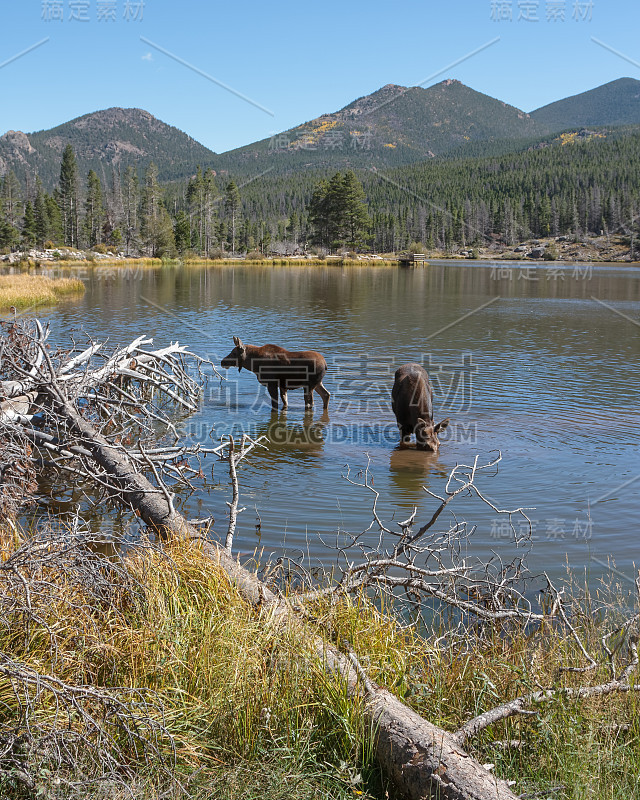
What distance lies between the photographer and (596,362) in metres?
22.0

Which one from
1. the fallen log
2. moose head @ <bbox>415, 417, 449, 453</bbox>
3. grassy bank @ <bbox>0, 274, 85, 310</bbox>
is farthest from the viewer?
grassy bank @ <bbox>0, 274, 85, 310</bbox>

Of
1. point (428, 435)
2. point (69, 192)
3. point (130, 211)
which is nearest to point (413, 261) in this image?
point (130, 211)

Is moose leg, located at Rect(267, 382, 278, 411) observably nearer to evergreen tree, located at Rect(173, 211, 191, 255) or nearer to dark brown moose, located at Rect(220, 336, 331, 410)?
dark brown moose, located at Rect(220, 336, 331, 410)

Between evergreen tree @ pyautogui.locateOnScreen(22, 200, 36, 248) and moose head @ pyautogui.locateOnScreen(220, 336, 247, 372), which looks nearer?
moose head @ pyautogui.locateOnScreen(220, 336, 247, 372)

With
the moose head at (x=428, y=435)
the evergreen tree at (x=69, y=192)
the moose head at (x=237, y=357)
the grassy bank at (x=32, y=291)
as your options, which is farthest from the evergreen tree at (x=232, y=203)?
the moose head at (x=428, y=435)

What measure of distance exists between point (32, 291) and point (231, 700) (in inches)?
→ 1466

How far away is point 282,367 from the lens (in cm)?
1527

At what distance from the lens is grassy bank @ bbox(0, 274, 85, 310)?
110 ft

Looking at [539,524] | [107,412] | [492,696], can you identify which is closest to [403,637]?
[492,696]

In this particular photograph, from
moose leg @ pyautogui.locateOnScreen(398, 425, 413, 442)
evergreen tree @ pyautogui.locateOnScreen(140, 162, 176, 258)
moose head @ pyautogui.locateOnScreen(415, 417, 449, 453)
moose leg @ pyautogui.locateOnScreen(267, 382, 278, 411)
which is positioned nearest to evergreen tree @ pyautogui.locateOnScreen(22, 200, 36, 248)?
evergreen tree @ pyautogui.locateOnScreen(140, 162, 176, 258)

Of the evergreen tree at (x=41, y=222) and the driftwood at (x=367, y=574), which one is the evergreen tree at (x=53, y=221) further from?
the driftwood at (x=367, y=574)

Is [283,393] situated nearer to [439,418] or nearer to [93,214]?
[439,418]

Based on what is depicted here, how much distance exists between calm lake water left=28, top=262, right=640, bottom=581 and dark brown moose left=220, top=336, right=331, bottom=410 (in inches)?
23.0

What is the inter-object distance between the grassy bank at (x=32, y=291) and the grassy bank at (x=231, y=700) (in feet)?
90.8
